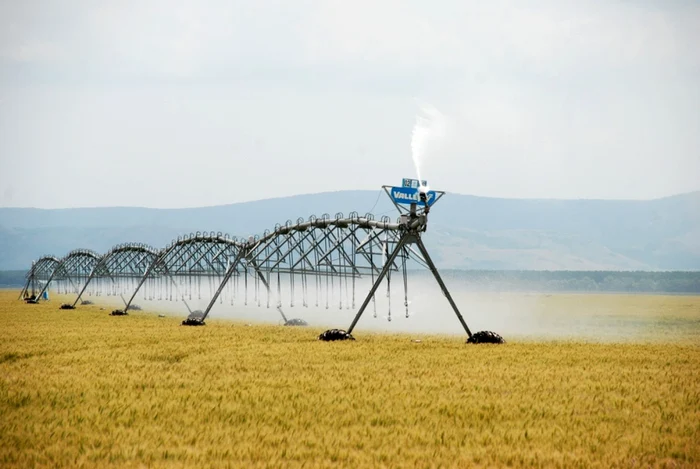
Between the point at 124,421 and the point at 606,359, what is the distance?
24.8 metres

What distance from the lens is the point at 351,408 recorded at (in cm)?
2219

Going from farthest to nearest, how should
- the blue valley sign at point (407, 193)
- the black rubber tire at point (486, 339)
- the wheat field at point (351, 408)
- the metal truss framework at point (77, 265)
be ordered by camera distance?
the metal truss framework at point (77, 265) → the black rubber tire at point (486, 339) → the blue valley sign at point (407, 193) → the wheat field at point (351, 408)

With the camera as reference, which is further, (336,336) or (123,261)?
(123,261)

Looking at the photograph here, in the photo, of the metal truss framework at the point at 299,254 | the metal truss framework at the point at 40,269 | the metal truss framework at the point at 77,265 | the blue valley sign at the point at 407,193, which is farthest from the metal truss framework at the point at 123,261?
the blue valley sign at the point at 407,193

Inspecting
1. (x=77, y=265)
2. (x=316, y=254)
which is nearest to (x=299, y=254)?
(x=316, y=254)

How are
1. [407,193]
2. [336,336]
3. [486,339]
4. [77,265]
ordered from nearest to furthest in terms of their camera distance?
[407,193]
[486,339]
[336,336]
[77,265]

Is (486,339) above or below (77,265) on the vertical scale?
below

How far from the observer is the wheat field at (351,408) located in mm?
16812

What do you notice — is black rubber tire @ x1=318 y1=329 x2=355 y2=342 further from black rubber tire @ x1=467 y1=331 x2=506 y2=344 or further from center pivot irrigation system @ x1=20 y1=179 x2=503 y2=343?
black rubber tire @ x1=467 y1=331 x2=506 y2=344

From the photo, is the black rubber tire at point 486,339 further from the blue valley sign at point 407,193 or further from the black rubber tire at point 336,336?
the blue valley sign at point 407,193

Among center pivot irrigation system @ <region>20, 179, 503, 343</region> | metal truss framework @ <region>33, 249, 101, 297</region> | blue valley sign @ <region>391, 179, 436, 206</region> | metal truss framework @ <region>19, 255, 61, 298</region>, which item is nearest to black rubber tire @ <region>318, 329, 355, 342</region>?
center pivot irrigation system @ <region>20, 179, 503, 343</region>

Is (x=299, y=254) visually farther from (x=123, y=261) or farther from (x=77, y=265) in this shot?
(x=77, y=265)

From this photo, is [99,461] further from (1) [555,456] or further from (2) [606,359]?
(2) [606,359]

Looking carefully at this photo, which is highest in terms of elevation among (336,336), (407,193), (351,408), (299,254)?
(407,193)
